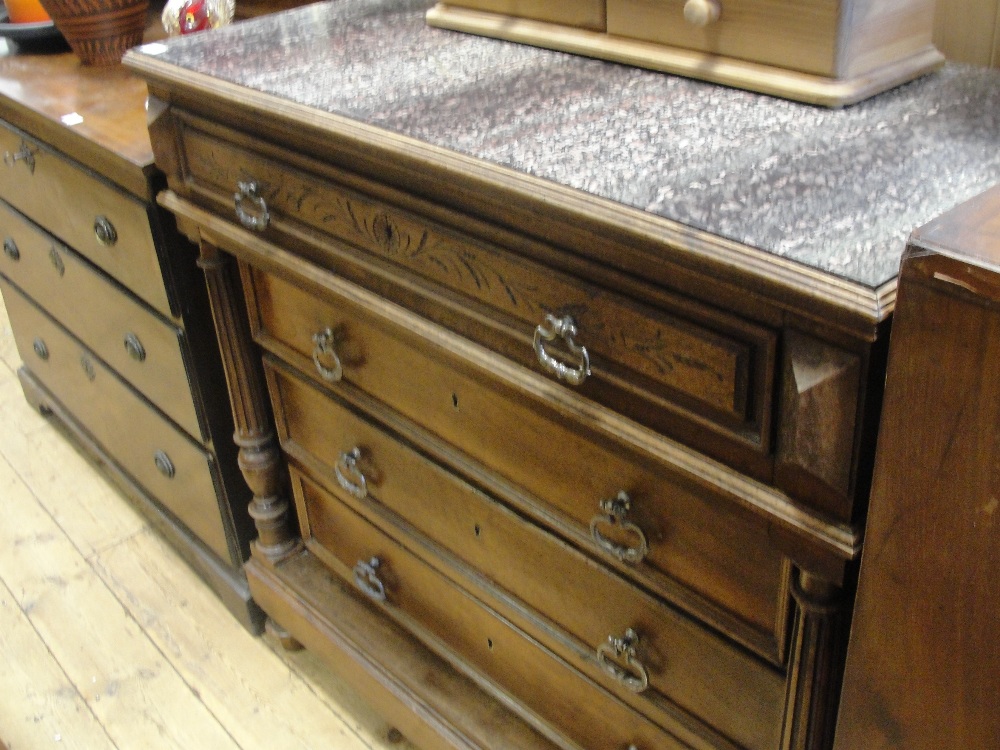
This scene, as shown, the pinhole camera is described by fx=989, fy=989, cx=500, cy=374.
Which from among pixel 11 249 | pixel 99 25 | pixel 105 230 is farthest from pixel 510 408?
pixel 11 249

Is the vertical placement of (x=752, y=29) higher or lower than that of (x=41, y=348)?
higher

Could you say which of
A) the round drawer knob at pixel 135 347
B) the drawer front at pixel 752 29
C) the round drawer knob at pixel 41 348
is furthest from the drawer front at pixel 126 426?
the drawer front at pixel 752 29

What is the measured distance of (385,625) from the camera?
4.40ft

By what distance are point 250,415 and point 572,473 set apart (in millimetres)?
597

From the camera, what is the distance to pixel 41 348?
1.87 metres

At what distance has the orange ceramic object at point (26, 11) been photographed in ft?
5.86

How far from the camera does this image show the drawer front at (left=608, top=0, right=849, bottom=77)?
2.64ft

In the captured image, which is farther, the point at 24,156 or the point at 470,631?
the point at 24,156

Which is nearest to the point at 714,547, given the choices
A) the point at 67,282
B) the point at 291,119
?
the point at 291,119

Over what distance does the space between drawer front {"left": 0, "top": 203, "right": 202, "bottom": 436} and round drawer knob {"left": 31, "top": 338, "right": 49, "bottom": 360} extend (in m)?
0.11

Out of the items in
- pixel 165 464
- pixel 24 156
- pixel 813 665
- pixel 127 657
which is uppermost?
pixel 24 156

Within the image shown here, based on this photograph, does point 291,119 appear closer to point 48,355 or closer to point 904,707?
point 904,707

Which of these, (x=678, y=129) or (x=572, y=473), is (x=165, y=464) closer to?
(x=572, y=473)

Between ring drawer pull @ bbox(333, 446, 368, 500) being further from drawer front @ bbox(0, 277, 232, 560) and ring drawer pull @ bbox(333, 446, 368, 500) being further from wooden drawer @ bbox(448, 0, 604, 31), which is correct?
wooden drawer @ bbox(448, 0, 604, 31)
